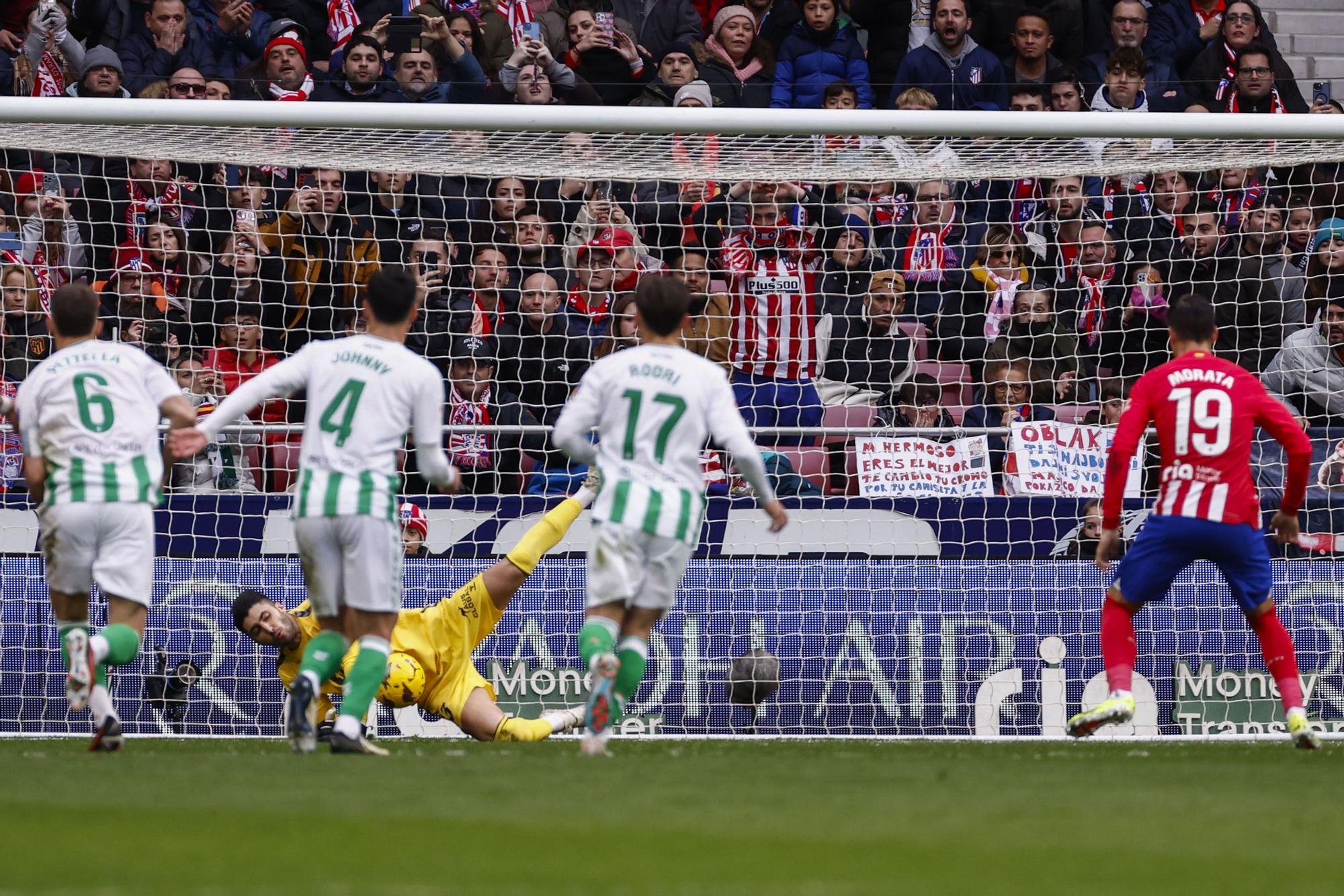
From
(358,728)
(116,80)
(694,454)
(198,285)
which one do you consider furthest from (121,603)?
(116,80)

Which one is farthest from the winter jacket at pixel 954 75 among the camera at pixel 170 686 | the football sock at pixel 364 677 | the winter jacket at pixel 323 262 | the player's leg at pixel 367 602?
the football sock at pixel 364 677

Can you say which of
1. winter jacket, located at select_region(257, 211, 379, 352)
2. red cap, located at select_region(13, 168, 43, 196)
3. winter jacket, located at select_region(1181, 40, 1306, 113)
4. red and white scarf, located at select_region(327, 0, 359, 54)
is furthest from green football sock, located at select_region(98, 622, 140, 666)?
winter jacket, located at select_region(1181, 40, 1306, 113)

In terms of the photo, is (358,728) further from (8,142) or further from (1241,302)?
(1241,302)

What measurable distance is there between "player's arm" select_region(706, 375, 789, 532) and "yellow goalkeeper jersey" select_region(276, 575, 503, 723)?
7.90 feet

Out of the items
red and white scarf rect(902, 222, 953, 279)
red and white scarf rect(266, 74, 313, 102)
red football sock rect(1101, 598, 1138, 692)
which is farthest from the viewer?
red and white scarf rect(266, 74, 313, 102)

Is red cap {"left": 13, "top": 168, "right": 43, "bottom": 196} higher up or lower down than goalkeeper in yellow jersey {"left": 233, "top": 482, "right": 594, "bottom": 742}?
higher up

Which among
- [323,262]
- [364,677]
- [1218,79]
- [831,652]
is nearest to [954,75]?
[1218,79]

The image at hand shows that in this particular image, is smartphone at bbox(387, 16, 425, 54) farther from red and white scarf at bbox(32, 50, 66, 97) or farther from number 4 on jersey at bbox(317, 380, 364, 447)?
number 4 on jersey at bbox(317, 380, 364, 447)

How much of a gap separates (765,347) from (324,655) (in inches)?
217

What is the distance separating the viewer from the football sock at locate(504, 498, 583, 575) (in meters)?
9.00

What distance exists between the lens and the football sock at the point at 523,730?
30.2 feet

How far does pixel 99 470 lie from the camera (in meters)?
7.62

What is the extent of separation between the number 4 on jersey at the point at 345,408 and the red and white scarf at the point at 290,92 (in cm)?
643

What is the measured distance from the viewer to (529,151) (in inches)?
416
